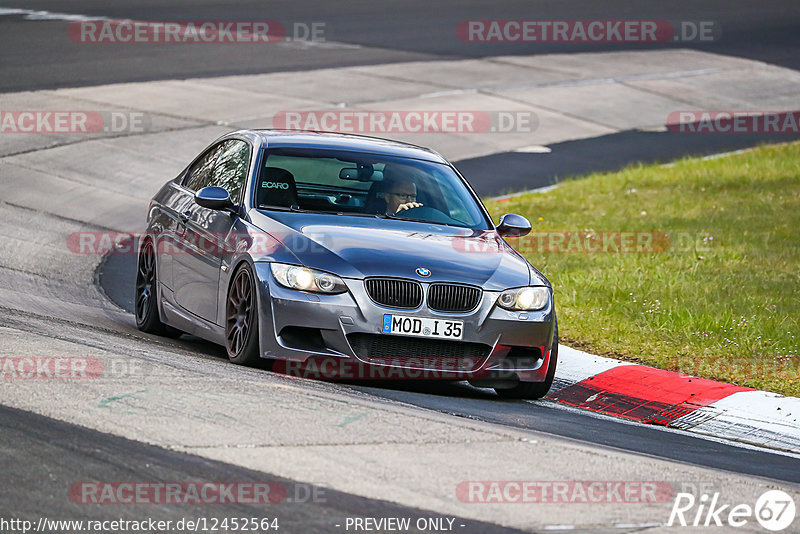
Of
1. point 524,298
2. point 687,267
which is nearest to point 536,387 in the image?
point 524,298

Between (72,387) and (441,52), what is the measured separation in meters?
22.4

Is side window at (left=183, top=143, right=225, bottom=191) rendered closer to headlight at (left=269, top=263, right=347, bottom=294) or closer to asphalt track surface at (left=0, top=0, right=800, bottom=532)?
asphalt track surface at (left=0, top=0, right=800, bottom=532)

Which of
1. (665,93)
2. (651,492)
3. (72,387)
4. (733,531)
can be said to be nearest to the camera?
(733,531)

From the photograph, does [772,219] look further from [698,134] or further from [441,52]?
[441,52]

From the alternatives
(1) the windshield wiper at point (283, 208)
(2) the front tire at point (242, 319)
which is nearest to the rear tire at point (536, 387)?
(2) the front tire at point (242, 319)

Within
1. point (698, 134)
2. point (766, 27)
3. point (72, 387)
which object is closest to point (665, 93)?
point (698, 134)

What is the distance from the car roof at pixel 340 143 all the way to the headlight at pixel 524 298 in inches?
72.0

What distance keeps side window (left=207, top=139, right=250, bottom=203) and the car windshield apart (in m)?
0.18

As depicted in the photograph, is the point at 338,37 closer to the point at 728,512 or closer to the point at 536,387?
the point at 536,387

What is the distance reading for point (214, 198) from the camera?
8773mm

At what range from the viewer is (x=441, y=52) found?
28.3 metres

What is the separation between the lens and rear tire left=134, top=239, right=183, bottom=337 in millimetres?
9945

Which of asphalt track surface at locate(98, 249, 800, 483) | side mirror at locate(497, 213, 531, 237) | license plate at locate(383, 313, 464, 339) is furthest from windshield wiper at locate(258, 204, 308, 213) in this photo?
side mirror at locate(497, 213, 531, 237)

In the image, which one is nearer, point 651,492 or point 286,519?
point 286,519
